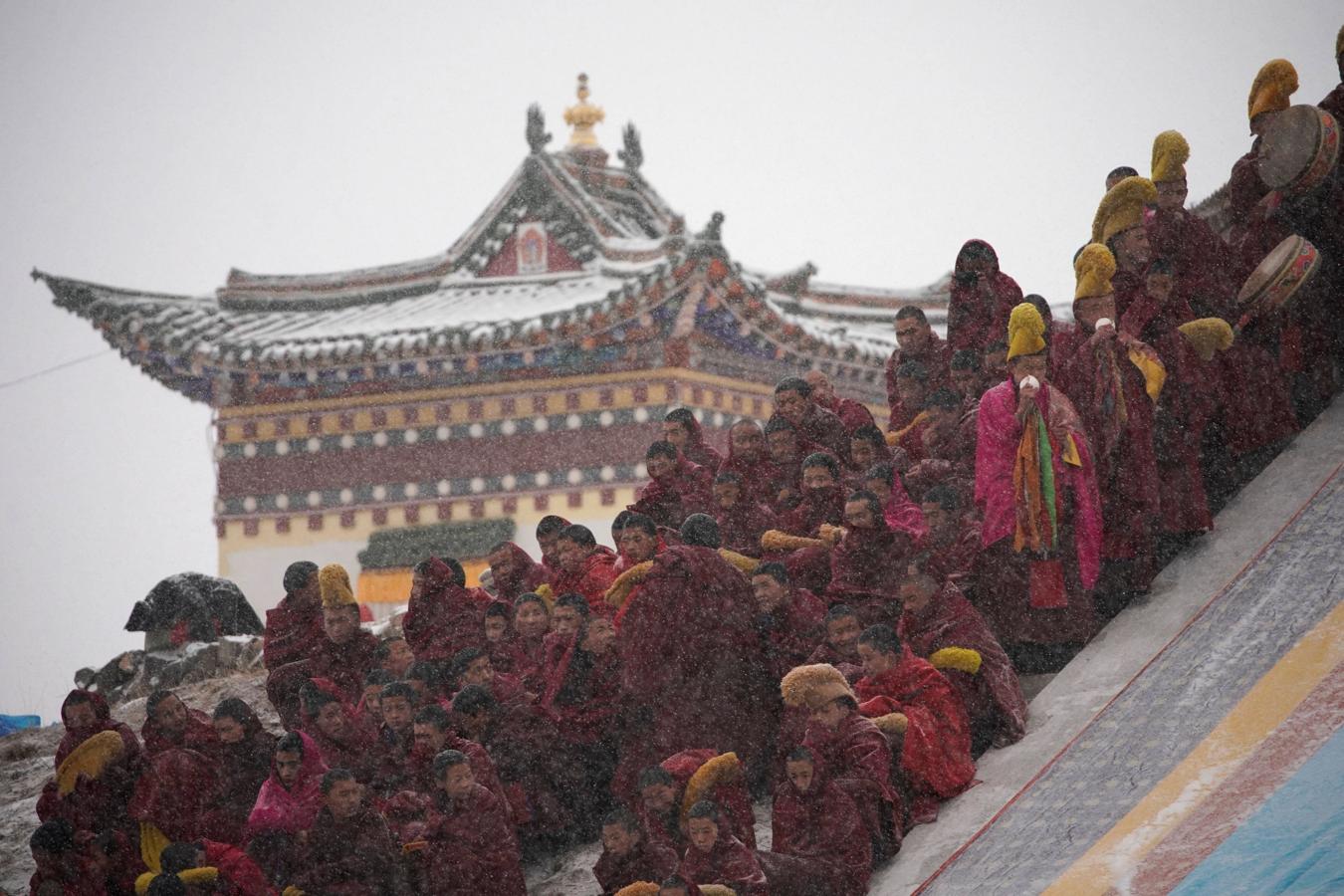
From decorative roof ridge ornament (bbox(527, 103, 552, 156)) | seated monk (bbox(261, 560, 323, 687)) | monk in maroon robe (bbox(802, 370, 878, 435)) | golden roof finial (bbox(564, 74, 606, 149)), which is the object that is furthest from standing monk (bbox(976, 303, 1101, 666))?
golden roof finial (bbox(564, 74, 606, 149))

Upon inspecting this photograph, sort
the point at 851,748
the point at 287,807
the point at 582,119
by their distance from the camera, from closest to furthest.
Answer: the point at 851,748, the point at 287,807, the point at 582,119

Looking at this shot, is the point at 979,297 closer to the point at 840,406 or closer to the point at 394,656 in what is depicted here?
the point at 840,406

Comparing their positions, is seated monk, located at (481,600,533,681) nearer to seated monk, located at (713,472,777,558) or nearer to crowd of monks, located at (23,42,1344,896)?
crowd of monks, located at (23,42,1344,896)

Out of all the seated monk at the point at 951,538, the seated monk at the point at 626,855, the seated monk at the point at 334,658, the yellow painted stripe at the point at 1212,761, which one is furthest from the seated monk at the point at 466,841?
the yellow painted stripe at the point at 1212,761

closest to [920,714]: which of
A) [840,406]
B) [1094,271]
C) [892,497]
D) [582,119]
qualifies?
[892,497]

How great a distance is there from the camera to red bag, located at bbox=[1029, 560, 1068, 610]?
6316 millimetres

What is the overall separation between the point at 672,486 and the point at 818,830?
101 inches

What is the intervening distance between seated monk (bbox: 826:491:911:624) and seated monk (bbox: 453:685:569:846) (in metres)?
1.29

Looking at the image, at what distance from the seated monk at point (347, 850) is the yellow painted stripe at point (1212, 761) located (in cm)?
251

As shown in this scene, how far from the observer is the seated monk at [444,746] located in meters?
6.14

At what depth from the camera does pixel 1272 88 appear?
24.8ft

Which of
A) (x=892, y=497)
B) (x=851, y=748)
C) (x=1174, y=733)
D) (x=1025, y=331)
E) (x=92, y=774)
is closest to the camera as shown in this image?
(x=1174, y=733)

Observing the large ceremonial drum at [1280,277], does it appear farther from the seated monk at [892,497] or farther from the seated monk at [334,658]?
the seated monk at [334,658]

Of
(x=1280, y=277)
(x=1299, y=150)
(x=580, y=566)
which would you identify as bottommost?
(x=580, y=566)
